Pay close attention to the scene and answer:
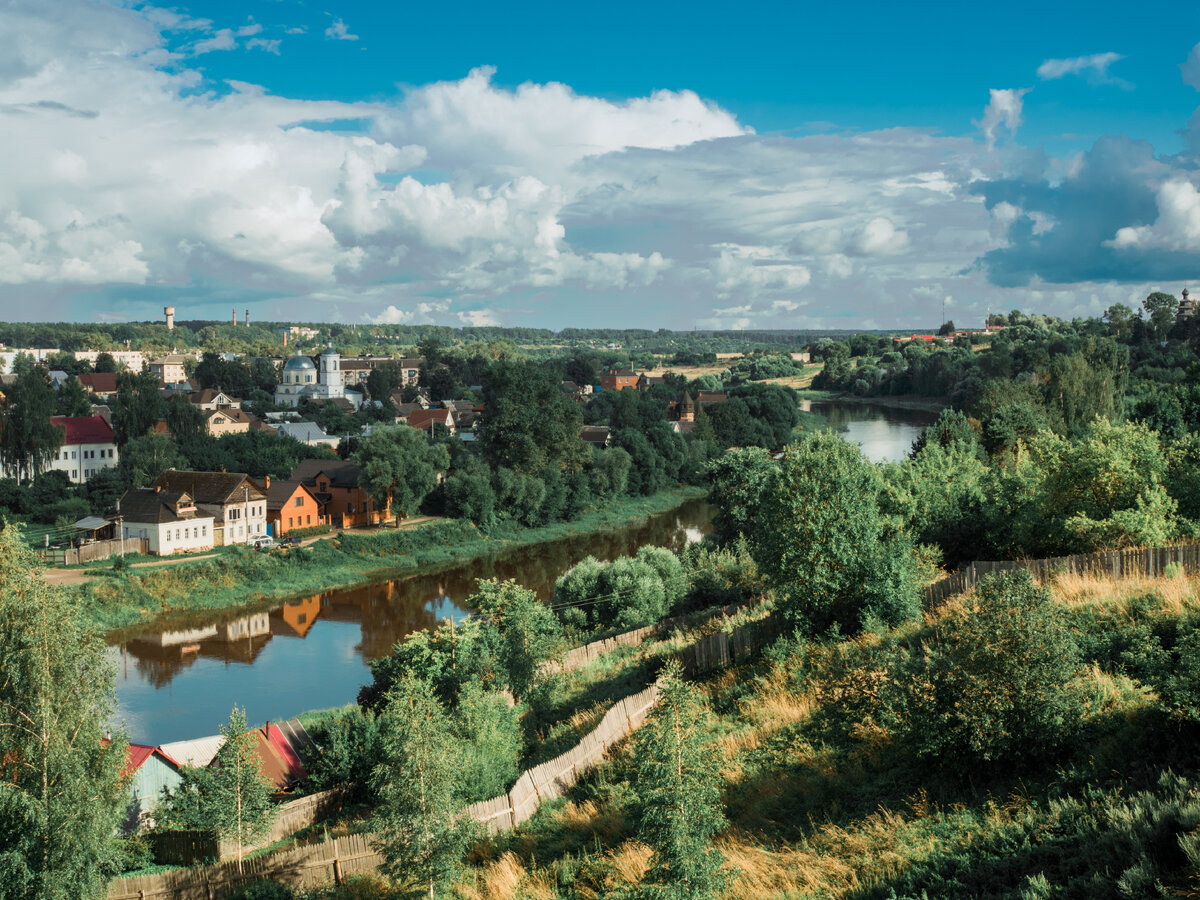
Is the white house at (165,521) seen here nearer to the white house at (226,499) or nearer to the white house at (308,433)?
the white house at (226,499)

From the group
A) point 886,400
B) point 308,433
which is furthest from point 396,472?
point 886,400

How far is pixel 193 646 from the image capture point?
107 ft

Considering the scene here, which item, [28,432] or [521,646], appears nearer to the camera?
[521,646]

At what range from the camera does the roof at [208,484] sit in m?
42.7

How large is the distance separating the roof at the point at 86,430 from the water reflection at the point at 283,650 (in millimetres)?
29280

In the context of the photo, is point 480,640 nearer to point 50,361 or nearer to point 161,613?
point 161,613

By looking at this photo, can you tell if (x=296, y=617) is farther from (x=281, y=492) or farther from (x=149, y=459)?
(x=149, y=459)

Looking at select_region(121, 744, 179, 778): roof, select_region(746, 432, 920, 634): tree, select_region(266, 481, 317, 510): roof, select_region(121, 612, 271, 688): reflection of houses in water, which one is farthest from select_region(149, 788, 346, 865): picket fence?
select_region(266, 481, 317, 510): roof

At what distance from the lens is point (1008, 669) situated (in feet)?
29.4

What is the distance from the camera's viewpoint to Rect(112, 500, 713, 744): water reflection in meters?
26.6

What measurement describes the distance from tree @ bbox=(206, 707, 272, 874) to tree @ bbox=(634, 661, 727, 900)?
31.1 feet

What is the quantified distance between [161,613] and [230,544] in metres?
7.31

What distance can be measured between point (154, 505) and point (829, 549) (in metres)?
35.3

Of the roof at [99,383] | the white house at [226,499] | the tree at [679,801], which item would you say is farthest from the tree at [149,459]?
the roof at [99,383]
